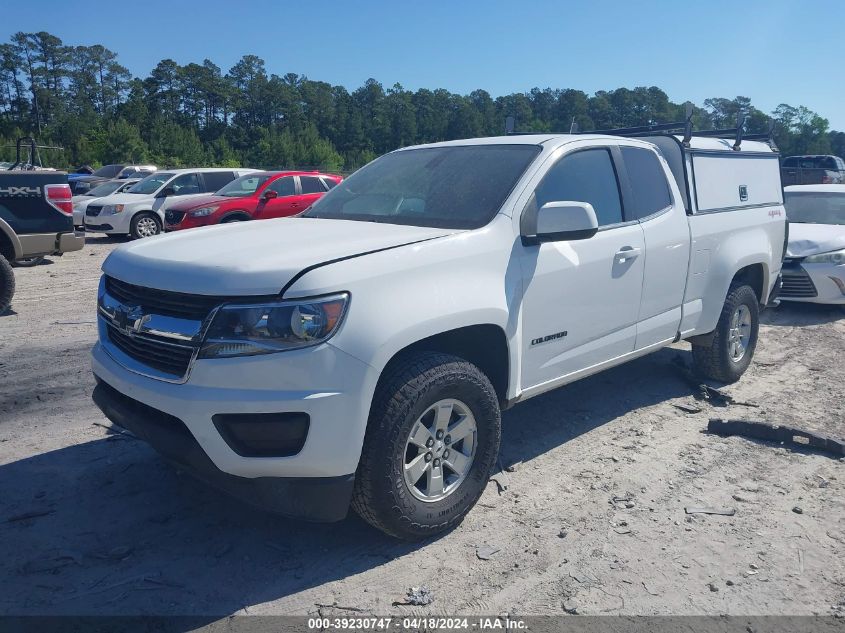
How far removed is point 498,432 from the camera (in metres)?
3.59

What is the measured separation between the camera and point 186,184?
17.8 meters

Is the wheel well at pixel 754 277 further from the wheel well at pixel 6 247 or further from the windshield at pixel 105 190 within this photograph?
the windshield at pixel 105 190

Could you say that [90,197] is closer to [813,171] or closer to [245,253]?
[245,253]

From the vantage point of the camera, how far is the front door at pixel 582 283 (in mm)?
3836

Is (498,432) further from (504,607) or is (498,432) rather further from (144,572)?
(144,572)

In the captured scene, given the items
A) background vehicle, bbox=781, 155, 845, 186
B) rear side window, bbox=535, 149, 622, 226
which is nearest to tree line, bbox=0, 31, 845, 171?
background vehicle, bbox=781, 155, 845, 186

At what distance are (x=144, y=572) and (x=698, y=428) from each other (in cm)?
365

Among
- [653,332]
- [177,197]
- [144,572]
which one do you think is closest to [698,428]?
[653,332]

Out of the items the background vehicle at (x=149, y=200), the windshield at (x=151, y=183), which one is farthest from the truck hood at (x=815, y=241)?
the windshield at (x=151, y=183)

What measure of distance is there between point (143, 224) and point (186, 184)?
1.54 meters

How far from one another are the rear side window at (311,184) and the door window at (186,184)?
13.2 feet

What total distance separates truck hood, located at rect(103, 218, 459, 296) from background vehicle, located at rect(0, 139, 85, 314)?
5510 mm

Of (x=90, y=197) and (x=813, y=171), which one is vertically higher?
(x=813, y=171)

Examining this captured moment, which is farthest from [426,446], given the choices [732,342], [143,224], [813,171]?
[813,171]
